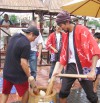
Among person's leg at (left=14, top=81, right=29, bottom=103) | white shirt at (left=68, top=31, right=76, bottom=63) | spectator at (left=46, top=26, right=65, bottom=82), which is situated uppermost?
white shirt at (left=68, top=31, right=76, bottom=63)

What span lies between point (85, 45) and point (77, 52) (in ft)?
0.68

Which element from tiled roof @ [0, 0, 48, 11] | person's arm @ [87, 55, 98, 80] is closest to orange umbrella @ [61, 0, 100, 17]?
tiled roof @ [0, 0, 48, 11]

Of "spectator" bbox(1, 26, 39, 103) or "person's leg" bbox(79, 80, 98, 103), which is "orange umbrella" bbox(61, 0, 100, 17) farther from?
"person's leg" bbox(79, 80, 98, 103)

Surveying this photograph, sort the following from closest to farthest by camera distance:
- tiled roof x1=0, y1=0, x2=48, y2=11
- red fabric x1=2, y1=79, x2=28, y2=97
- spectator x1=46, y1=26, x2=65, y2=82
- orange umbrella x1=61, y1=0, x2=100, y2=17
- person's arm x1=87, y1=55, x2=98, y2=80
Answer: person's arm x1=87, y1=55, x2=98, y2=80 → red fabric x1=2, y1=79, x2=28, y2=97 → spectator x1=46, y1=26, x2=65, y2=82 → orange umbrella x1=61, y1=0, x2=100, y2=17 → tiled roof x1=0, y1=0, x2=48, y2=11

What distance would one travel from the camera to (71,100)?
5945mm

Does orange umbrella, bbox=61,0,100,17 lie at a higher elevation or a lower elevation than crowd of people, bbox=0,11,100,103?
higher

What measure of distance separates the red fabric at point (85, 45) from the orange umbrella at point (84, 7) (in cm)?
351

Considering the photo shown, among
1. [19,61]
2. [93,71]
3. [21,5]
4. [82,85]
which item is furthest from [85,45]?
[21,5]

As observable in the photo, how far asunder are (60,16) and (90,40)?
566 millimetres

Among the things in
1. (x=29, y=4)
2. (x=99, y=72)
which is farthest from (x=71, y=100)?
(x=29, y=4)

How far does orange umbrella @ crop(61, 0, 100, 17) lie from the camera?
25.6 ft

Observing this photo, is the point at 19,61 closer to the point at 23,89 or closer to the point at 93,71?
the point at 23,89

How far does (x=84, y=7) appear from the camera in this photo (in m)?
8.08

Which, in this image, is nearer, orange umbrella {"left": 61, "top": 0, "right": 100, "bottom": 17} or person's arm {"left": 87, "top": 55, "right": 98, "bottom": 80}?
person's arm {"left": 87, "top": 55, "right": 98, "bottom": 80}
